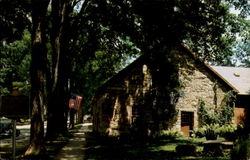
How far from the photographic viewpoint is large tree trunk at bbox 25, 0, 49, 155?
1249 centimetres

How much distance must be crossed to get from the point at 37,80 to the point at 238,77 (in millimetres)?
22827

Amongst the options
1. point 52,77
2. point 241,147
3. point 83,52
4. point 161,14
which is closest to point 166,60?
point 161,14

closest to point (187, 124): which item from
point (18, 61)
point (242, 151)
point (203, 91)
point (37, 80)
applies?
point (203, 91)

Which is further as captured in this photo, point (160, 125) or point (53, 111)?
point (160, 125)

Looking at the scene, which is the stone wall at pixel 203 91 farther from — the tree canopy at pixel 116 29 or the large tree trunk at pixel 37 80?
the large tree trunk at pixel 37 80

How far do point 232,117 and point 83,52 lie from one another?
13568 millimetres

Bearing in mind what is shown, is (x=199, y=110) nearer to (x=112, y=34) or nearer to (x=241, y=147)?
(x=112, y=34)

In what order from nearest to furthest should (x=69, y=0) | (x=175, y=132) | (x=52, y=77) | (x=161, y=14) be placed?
(x=161, y=14)
(x=52, y=77)
(x=69, y=0)
(x=175, y=132)

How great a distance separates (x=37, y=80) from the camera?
12.7m

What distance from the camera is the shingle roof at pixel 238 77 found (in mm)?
26156

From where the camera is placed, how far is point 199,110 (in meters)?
23.2

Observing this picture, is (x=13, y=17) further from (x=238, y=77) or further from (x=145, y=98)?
(x=238, y=77)

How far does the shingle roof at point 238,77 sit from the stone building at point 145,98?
8.44 ft

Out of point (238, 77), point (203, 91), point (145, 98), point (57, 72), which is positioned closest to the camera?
point (57, 72)
